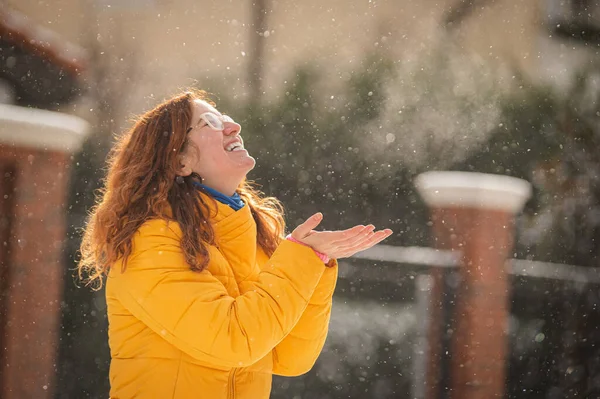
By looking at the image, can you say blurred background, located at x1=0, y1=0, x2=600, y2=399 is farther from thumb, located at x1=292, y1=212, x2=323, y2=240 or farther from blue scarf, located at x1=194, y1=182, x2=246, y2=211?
thumb, located at x1=292, y1=212, x2=323, y2=240

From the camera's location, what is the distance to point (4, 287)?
11.1 ft

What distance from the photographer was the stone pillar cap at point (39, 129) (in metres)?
3.35

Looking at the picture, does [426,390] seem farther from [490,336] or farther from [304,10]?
[304,10]

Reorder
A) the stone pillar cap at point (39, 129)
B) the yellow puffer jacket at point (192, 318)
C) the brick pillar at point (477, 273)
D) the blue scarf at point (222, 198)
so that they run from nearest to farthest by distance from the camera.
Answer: the yellow puffer jacket at point (192, 318)
the blue scarf at point (222, 198)
the stone pillar cap at point (39, 129)
the brick pillar at point (477, 273)

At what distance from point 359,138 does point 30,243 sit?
359 centimetres

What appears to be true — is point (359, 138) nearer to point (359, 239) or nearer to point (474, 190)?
point (474, 190)

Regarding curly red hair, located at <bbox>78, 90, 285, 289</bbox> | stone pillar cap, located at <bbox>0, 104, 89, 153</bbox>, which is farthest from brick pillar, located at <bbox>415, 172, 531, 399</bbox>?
curly red hair, located at <bbox>78, 90, 285, 289</bbox>

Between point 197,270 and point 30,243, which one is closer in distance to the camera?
point 197,270

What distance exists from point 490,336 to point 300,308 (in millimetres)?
2964

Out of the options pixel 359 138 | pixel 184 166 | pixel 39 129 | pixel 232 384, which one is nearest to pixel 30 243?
pixel 39 129

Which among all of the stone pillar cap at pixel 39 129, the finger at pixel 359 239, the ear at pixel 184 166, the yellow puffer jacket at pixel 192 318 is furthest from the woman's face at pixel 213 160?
the stone pillar cap at pixel 39 129

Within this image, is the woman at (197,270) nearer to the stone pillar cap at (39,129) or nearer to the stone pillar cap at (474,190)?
the stone pillar cap at (39,129)

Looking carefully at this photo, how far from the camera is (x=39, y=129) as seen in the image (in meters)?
3.40

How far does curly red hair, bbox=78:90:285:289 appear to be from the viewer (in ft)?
4.08
